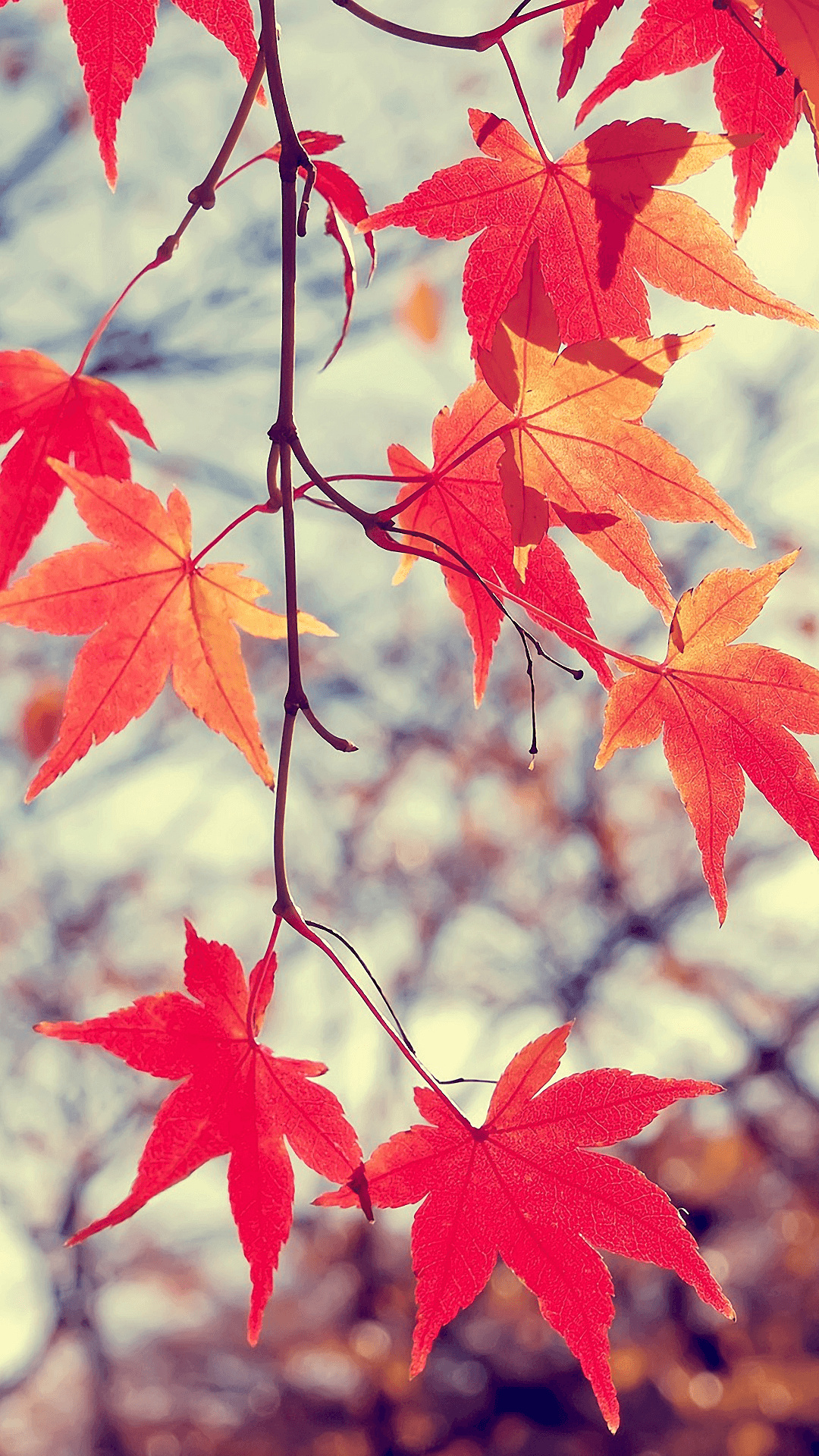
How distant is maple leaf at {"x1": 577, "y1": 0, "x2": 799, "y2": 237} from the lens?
51cm

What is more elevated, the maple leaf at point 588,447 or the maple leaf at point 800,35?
the maple leaf at point 800,35

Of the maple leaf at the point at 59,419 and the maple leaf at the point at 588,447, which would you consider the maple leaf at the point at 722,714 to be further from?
the maple leaf at the point at 59,419

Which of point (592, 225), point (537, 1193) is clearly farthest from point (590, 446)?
point (537, 1193)

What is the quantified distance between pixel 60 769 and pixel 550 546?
9.5 inches

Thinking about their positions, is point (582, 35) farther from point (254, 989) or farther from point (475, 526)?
point (254, 989)

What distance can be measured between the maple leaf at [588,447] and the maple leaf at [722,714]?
3 cm

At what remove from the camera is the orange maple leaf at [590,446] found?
16.6 inches

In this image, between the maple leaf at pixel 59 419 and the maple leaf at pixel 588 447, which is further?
the maple leaf at pixel 59 419

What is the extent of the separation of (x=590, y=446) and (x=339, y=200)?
25 centimetres

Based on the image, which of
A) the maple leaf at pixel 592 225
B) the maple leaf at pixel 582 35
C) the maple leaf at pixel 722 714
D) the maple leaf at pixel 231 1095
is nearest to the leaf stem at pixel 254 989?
the maple leaf at pixel 231 1095

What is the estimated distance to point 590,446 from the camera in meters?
0.46

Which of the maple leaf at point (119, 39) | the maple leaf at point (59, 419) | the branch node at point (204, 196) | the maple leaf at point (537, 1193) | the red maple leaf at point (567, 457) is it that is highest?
the maple leaf at point (119, 39)

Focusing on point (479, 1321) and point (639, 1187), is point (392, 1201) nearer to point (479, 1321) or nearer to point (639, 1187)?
point (639, 1187)

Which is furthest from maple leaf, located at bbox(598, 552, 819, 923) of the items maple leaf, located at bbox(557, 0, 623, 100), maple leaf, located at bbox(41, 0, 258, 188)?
maple leaf, located at bbox(41, 0, 258, 188)
